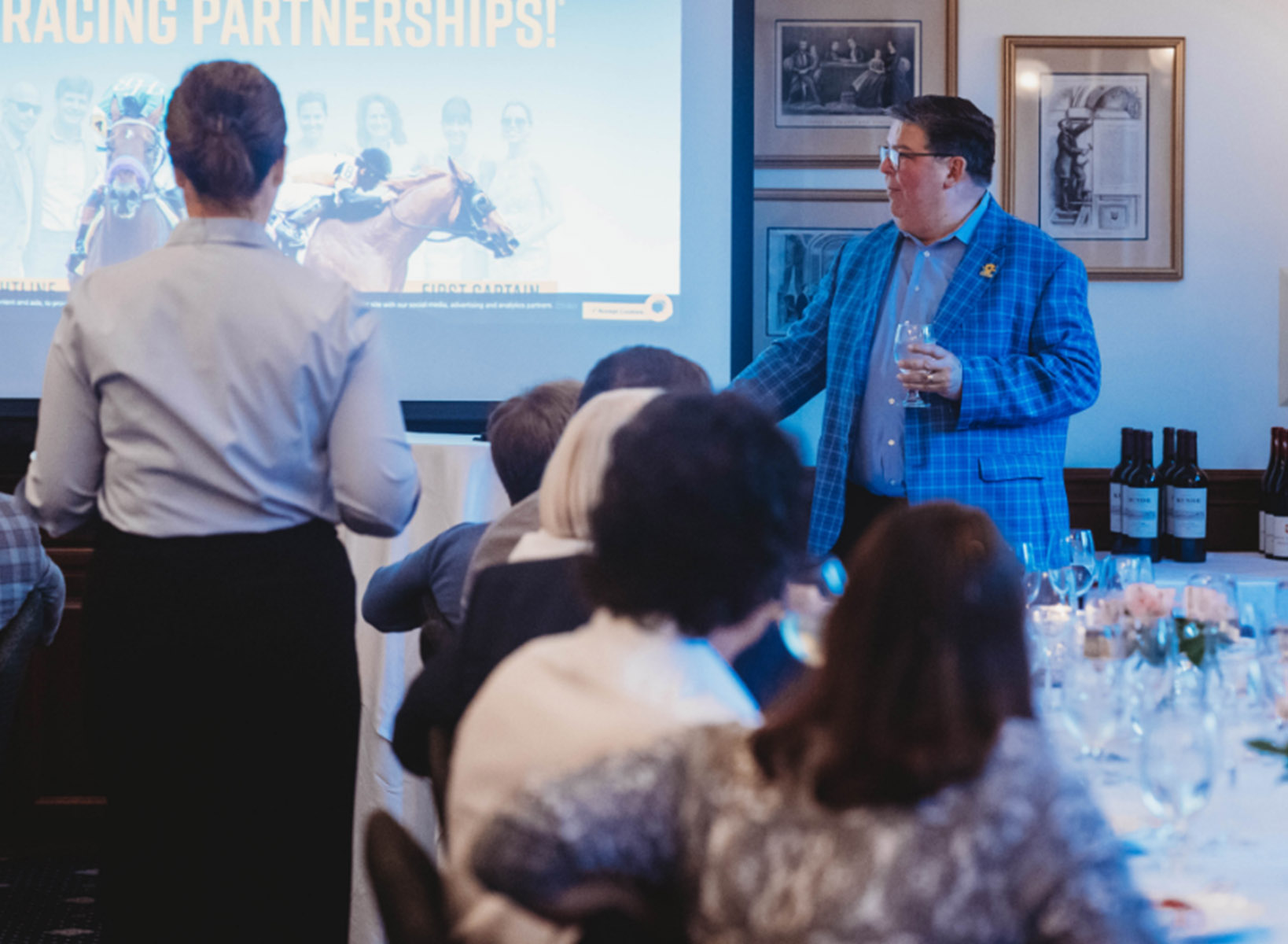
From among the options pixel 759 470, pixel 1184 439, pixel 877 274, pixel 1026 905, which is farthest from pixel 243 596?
pixel 1184 439

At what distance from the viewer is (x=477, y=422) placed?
3629 millimetres

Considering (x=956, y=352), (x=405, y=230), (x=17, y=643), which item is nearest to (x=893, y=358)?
(x=956, y=352)

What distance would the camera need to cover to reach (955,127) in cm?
290

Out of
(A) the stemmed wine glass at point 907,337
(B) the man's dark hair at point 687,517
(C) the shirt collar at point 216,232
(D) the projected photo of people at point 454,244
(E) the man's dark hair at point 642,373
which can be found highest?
(D) the projected photo of people at point 454,244

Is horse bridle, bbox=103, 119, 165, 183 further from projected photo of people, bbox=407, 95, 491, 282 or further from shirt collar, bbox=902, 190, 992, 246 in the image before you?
shirt collar, bbox=902, 190, 992, 246

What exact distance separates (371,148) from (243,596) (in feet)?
6.98

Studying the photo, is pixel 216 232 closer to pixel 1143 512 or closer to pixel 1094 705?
pixel 1094 705

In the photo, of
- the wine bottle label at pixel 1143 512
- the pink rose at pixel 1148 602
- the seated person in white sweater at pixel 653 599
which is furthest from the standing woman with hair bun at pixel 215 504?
the wine bottle label at pixel 1143 512

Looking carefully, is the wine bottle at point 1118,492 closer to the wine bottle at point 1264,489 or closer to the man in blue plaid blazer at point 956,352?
the wine bottle at point 1264,489

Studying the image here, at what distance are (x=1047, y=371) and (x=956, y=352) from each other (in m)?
0.20

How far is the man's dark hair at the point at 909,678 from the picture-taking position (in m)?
0.86

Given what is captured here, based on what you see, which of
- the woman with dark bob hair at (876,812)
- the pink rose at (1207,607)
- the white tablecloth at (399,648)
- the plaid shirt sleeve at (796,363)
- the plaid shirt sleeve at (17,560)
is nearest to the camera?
the woman with dark bob hair at (876,812)

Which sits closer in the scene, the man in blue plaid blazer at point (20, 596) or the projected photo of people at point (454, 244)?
the man in blue plaid blazer at point (20, 596)

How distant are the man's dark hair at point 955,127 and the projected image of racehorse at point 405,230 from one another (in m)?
1.22
